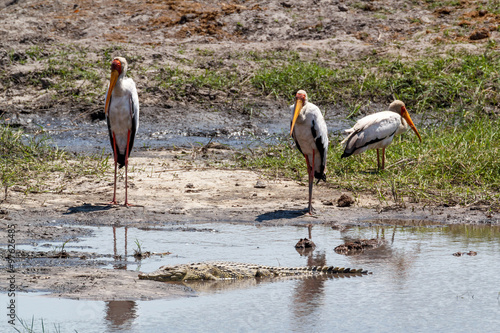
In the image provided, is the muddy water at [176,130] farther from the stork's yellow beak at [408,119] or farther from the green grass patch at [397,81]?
the stork's yellow beak at [408,119]

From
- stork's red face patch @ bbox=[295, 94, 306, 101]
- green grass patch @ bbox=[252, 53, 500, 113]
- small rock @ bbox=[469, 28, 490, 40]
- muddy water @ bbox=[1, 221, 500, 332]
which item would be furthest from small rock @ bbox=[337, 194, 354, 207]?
small rock @ bbox=[469, 28, 490, 40]

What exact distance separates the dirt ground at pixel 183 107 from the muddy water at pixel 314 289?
286 millimetres

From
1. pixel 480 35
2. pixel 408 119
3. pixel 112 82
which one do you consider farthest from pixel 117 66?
pixel 480 35

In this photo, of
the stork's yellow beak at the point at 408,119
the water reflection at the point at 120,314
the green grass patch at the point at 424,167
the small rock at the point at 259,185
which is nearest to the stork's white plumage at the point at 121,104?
the small rock at the point at 259,185

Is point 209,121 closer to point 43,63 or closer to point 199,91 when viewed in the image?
point 199,91

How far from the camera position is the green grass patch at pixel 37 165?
8531 mm

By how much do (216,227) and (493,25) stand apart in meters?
10.3

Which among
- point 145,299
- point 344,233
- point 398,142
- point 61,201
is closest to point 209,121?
point 398,142

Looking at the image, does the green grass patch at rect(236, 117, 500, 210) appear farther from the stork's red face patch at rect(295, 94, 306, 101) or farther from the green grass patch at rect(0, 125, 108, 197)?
the green grass patch at rect(0, 125, 108, 197)

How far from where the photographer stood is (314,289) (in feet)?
17.5

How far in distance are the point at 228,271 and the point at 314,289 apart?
0.63m

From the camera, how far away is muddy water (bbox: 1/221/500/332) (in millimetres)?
4559

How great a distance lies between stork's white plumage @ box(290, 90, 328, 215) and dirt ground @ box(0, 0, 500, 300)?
548 millimetres

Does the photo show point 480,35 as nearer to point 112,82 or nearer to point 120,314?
point 112,82
